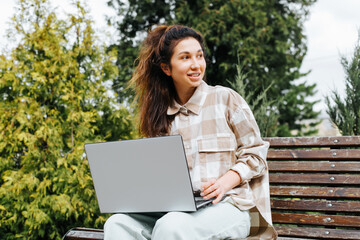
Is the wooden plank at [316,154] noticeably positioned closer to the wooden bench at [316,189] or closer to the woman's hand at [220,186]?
→ the wooden bench at [316,189]

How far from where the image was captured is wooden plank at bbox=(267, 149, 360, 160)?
2238mm

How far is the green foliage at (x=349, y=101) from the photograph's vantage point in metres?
3.56

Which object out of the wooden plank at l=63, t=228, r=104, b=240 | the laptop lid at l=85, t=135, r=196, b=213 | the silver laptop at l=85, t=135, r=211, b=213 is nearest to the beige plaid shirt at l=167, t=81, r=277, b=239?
the silver laptop at l=85, t=135, r=211, b=213

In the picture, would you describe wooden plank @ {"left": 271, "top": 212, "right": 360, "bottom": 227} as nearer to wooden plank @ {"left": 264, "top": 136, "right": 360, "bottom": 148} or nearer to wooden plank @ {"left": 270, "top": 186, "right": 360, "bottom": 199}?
wooden plank @ {"left": 270, "top": 186, "right": 360, "bottom": 199}

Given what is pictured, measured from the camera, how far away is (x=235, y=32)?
10.1m

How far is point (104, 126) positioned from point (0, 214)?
1164mm

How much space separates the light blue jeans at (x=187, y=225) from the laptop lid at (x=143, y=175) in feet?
0.16

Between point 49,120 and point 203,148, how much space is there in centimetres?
202

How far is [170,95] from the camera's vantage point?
88.7 inches

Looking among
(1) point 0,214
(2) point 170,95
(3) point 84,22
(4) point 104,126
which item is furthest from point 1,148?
(2) point 170,95

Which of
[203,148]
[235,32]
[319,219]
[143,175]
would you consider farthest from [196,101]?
[235,32]

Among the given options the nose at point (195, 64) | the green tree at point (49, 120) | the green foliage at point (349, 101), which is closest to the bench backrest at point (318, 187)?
the nose at point (195, 64)

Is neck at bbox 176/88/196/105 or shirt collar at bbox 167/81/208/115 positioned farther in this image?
neck at bbox 176/88/196/105

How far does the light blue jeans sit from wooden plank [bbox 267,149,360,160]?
636 millimetres
